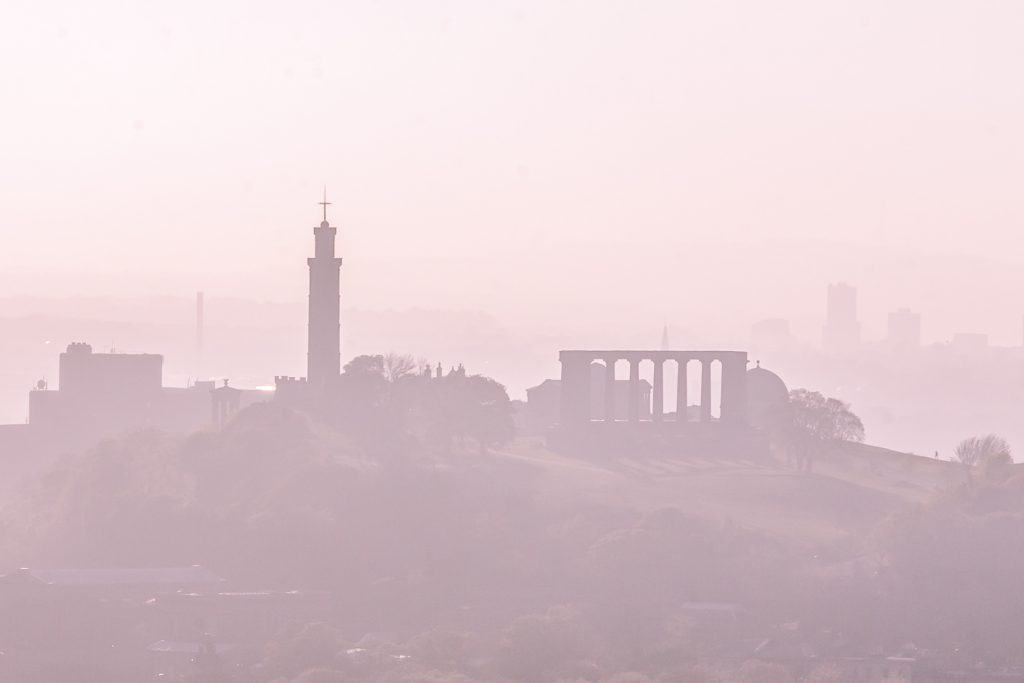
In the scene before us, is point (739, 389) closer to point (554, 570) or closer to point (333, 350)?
point (333, 350)

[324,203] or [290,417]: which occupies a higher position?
[324,203]

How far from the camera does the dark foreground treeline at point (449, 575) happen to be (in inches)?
4402

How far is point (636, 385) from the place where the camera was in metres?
189

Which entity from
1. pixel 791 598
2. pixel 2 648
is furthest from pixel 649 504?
pixel 2 648

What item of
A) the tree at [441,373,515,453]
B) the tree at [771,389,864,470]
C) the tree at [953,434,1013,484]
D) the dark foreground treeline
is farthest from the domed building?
the dark foreground treeline

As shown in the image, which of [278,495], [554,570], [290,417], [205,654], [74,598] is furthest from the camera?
[290,417]

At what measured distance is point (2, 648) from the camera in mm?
114250

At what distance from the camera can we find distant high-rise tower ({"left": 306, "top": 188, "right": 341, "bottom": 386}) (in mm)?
166250

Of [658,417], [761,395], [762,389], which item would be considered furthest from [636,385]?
[762,389]

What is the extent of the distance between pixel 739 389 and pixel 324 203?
128 feet

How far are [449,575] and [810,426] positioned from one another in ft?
161

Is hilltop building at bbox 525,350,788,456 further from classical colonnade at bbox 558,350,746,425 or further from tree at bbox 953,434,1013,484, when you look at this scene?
tree at bbox 953,434,1013,484

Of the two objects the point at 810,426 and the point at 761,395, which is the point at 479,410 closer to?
the point at 810,426

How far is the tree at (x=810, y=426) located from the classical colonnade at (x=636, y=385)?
8741 mm
